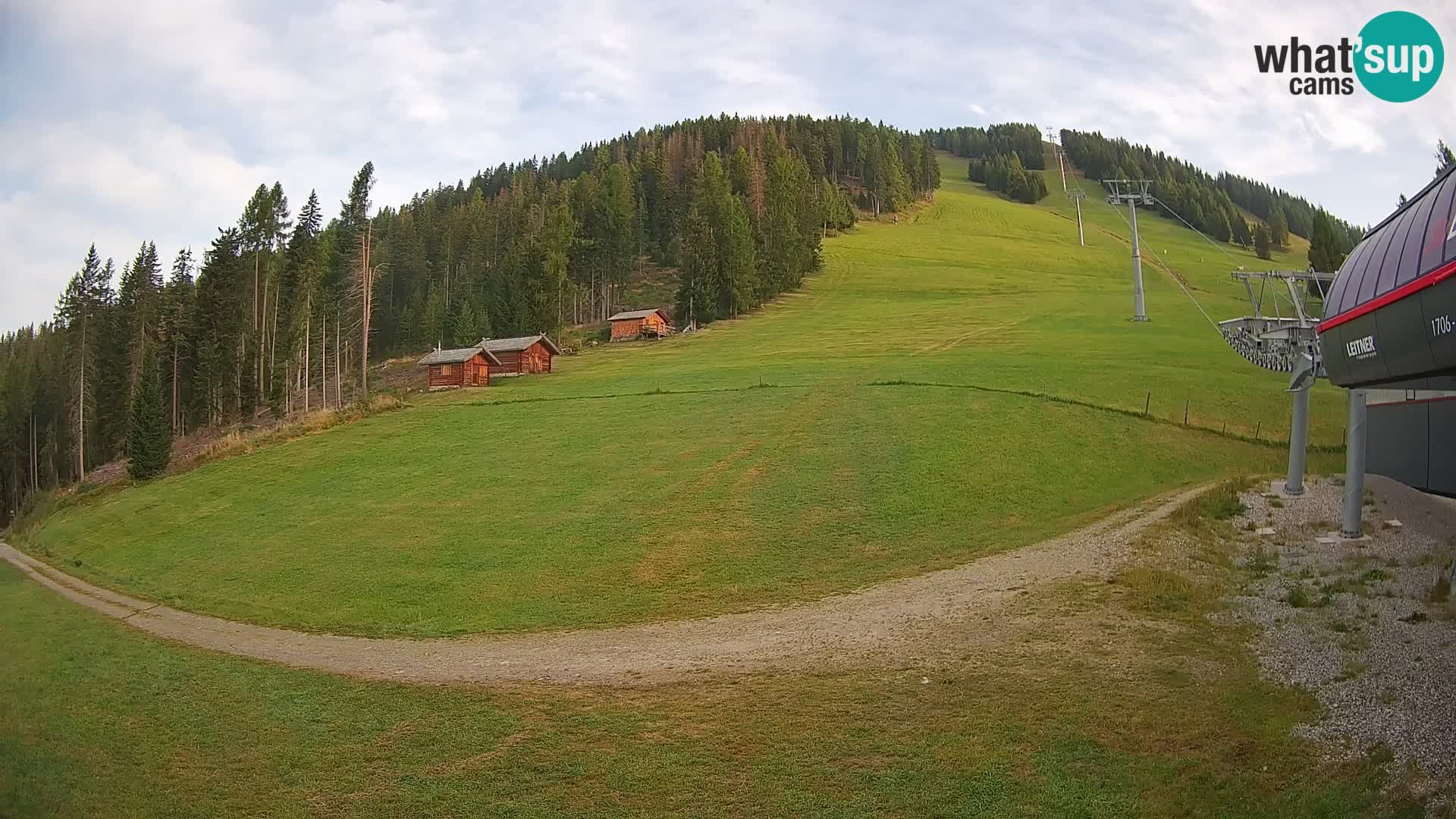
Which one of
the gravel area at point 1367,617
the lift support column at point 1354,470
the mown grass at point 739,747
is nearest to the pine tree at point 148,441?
the mown grass at point 739,747

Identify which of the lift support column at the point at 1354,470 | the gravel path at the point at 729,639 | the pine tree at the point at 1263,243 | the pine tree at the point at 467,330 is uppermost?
the pine tree at the point at 1263,243

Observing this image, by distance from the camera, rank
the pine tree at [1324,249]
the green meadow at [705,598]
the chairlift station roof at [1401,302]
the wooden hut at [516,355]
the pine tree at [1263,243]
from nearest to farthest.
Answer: the chairlift station roof at [1401,302]
the green meadow at [705,598]
the wooden hut at [516,355]
the pine tree at [1324,249]
the pine tree at [1263,243]

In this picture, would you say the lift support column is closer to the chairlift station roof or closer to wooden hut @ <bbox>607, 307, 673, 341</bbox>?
the chairlift station roof

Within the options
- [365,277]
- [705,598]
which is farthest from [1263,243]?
[705,598]

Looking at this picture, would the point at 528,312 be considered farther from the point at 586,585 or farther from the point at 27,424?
the point at 586,585

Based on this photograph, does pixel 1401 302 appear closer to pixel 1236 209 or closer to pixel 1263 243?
pixel 1263 243

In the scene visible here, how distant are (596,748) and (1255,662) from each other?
411 inches

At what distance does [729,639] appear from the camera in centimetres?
1764

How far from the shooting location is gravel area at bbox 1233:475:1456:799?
10.9 metres

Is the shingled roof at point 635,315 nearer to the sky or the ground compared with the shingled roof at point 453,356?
nearer to the sky

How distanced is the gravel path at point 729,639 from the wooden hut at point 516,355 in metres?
43.1

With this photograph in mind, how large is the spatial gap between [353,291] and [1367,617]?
6110cm

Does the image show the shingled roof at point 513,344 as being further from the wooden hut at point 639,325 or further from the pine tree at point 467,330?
the pine tree at point 467,330

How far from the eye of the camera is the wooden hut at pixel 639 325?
8119 cm
